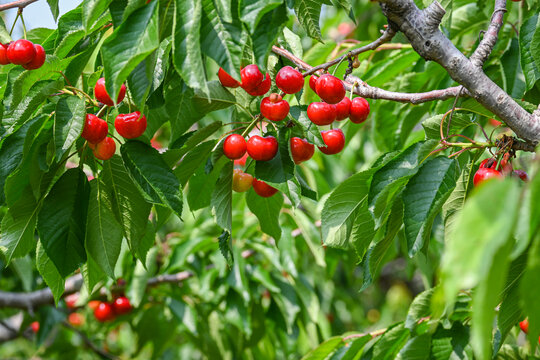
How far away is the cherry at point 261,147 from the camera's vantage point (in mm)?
1411

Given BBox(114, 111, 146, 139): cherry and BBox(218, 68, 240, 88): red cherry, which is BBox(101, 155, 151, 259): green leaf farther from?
BBox(218, 68, 240, 88): red cherry

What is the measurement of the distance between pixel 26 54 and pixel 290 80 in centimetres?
63

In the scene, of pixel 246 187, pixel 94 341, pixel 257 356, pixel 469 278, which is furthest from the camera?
pixel 94 341

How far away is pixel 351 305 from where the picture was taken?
4.52m

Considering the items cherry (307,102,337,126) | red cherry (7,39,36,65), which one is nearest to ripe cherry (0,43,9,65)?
A: red cherry (7,39,36,65)

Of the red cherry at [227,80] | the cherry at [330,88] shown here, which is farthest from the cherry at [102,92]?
the cherry at [330,88]

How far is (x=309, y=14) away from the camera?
1342mm

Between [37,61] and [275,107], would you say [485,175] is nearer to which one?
[275,107]

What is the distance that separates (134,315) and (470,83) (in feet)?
8.47

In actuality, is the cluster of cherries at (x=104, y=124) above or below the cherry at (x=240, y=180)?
above

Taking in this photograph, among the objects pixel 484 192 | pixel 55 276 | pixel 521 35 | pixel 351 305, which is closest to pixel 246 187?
pixel 55 276

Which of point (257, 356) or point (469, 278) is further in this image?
point (257, 356)

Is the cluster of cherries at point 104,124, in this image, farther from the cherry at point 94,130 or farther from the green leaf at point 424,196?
the green leaf at point 424,196

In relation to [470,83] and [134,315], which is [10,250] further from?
[134,315]
